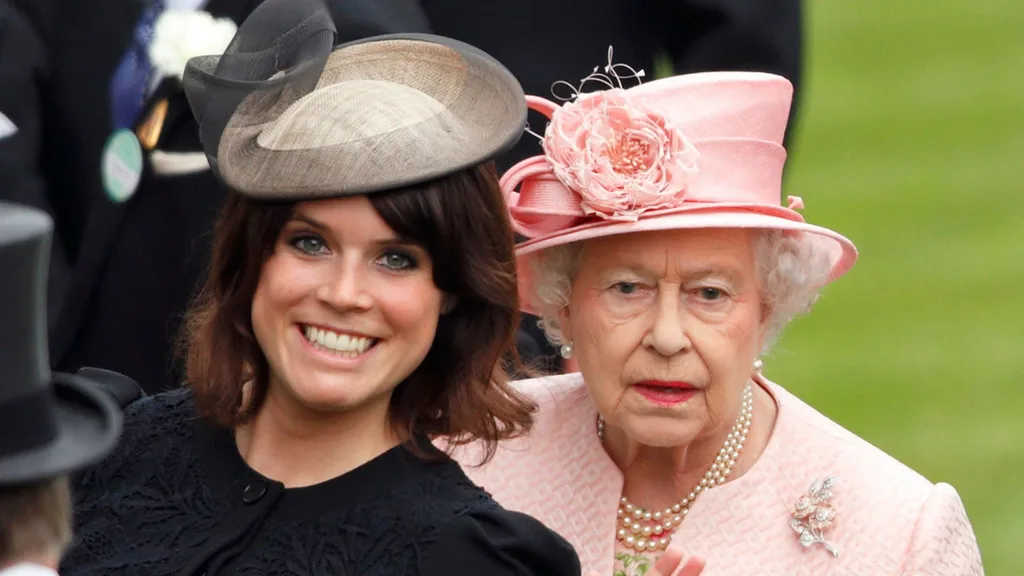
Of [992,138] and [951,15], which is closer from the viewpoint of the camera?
[992,138]

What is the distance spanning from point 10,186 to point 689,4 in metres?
1.57

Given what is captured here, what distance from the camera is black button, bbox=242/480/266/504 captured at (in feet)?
13.0

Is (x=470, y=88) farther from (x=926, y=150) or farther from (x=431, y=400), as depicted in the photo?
(x=926, y=150)

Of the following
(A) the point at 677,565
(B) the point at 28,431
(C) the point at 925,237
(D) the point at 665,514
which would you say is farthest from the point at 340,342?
(C) the point at 925,237

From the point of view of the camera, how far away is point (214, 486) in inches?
159

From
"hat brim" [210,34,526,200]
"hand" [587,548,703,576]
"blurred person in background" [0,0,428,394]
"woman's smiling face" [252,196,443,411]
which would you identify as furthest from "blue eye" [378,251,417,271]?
"blurred person in background" [0,0,428,394]

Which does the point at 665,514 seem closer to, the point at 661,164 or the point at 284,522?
the point at 661,164

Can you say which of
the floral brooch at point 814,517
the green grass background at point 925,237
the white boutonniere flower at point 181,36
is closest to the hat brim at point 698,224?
the floral brooch at point 814,517

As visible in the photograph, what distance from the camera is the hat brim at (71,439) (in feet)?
9.91

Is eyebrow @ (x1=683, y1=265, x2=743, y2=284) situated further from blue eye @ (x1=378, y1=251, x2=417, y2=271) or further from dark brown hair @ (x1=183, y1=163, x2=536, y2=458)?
blue eye @ (x1=378, y1=251, x2=417, y2=271)

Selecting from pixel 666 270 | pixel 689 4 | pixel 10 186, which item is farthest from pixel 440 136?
pixel 689 4

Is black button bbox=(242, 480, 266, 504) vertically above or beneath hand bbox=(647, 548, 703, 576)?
above

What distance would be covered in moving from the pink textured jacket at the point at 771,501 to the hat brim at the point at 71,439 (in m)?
1.50

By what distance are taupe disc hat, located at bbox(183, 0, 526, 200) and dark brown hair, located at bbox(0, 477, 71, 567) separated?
0.93 meters
